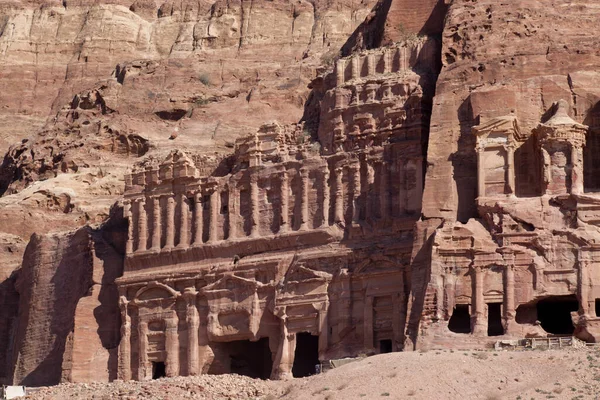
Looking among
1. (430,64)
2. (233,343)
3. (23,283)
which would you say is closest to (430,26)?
(430,64)

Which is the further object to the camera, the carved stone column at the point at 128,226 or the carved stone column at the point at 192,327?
the carved stone column at the point at 128,226

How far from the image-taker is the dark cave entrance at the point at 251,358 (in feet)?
249

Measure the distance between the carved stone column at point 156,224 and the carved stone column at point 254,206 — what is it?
13.7ft

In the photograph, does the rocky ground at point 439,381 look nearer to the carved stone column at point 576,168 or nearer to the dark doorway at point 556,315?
the dark doorway at point 556,315

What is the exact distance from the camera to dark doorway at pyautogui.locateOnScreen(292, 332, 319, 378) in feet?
243

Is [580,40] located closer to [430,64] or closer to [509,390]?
[430,64]

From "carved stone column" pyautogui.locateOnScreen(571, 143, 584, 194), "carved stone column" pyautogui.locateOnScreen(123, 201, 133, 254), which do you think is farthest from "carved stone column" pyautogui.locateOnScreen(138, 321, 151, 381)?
"carved stone column" pyautogui.locateOnScreen(571, 143, 584, 194)

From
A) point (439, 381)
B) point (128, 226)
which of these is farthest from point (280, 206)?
point (439, 381)

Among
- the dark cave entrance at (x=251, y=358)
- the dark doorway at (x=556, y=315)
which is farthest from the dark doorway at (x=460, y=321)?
the dark cave entrance at (x=251, y=358)

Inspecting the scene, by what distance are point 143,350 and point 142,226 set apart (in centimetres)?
489

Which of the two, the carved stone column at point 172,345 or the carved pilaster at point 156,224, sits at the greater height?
the carved pilaster at point 156,224

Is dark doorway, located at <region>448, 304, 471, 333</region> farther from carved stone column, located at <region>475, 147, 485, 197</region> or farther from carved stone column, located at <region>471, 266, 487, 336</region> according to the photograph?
carved stone column, located at <region>475, 147, 485, 197</region>

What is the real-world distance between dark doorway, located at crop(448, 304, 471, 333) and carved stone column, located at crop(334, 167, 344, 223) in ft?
24.2

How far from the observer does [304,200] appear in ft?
243
